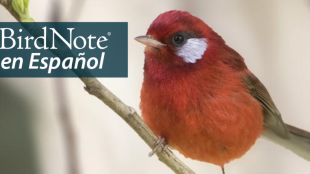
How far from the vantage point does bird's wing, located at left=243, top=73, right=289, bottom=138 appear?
1.85 m

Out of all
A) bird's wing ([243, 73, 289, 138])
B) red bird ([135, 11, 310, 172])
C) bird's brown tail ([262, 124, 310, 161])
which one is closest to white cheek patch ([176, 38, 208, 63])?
red bird ([135, 11, 310, 172])

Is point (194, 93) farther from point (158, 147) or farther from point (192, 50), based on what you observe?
point (158, 147)

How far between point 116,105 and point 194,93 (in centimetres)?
46

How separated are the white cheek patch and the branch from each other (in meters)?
0.29

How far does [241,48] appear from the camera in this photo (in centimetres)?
234

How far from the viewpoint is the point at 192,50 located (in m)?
1.64

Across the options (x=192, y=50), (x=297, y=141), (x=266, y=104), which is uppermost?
(x=192, y=50)

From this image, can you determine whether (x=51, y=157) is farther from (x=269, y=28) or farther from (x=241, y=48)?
(x=269, y=28)

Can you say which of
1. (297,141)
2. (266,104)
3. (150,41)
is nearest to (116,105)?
(150,41)

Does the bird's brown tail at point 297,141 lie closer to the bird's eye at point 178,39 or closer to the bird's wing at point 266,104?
the bird's wing at point 266,104

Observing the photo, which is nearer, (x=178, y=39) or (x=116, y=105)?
(x=116, y=105)

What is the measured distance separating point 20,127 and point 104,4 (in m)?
0.60

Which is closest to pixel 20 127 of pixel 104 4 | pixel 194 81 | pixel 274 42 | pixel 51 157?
pixel 51 157

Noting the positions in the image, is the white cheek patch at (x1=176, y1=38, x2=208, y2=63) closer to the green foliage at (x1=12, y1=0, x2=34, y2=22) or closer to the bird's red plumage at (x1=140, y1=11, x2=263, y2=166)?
the bird's red plumage at (x1=140, y1=11, x2=263, y2=166)
